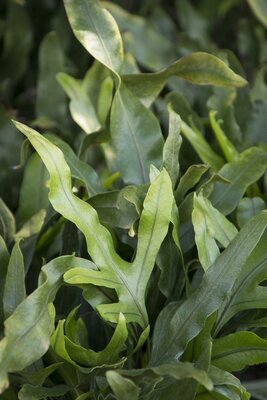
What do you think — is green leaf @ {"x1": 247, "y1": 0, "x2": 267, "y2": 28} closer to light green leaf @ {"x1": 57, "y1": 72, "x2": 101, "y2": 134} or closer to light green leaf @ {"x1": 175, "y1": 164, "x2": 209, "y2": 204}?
light green leaf @ {"x1": 57, "y1": 72, "x2": 101, "y2": 134}

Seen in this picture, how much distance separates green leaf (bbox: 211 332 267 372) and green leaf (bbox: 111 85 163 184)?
0.24 m

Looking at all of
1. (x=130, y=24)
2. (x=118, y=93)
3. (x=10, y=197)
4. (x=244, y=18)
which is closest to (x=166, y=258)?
(x=118, y=93)

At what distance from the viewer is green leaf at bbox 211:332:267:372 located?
2.32 ft

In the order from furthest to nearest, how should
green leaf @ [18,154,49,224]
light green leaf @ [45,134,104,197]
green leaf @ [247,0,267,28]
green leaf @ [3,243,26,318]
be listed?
green leaf @ [247,0,267,28] → green leaf @ [18,154,49,224] → light green leaf @ [45,134,104,197] → green leaf @ [3,243,26,318]

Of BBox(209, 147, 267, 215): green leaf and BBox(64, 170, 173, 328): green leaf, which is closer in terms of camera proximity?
BBox(64, 170, 173, 328): green leaf

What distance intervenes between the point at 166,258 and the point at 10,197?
14.7 inches

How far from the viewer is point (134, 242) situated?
2.73ft

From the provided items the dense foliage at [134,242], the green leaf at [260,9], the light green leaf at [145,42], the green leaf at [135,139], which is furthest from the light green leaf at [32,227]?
the green leaf at [260,9]

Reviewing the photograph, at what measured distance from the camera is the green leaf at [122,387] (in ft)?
2.07

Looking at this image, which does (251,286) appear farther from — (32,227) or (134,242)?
(32,227)

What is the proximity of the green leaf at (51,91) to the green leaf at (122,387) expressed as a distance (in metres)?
0.63

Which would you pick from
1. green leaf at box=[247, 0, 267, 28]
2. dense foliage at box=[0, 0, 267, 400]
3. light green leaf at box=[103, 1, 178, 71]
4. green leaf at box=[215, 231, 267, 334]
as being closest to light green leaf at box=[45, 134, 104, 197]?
dense foliage at box=[0, 0, 267, 400]

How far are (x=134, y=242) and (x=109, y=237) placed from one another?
11cm

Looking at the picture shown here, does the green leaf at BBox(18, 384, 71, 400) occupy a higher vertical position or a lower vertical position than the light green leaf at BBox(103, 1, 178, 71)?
lower
